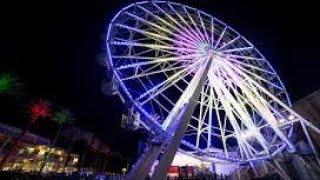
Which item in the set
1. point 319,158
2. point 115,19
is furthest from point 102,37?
point 319,158

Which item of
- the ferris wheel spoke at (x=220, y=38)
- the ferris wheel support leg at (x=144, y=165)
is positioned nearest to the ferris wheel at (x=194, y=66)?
the ferris wheel spoke at (x=220, y=38)

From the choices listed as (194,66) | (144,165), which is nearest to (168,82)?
(194,66)

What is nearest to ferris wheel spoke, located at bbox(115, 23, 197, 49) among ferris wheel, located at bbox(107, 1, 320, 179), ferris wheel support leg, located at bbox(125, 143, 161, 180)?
ferris wheel, located at bbox(107, 1, 320, 179)

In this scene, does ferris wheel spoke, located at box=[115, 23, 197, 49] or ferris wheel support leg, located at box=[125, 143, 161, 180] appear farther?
ferris wheel spoke, located at box=[115, 23, 197, 49]

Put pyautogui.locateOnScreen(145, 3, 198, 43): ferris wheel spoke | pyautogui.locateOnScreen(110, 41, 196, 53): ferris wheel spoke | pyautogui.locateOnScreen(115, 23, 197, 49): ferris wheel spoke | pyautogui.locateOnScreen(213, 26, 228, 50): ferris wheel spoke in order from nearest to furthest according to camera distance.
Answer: pyautogui.locateOnScreen(110, 41, 196, 53): ferris wheel spoke < pyautogui.locateOnScreen(115, 23, 197, 49): ferris wheel spoke < pyautogui.locateOnScreen(213, 26, 228, 50): ferris wheel spoke < pyautogui.locateOnScreen(145, 3, 198, 43): ferris wheel spoke

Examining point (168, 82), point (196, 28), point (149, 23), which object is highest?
point (196, 28)

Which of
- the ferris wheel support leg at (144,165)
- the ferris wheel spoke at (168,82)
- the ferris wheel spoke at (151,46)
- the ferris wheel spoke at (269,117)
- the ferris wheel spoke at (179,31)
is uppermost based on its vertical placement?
the ferris wheel spoke at (179,31)

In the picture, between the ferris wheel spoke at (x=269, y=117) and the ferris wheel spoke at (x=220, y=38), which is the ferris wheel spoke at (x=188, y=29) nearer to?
the ferris wheel spoke at (x=220, y=38)

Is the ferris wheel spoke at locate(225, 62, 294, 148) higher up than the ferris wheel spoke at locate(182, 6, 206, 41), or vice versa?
the ferris wheel spoke at locate(182, 6, 206, 41)

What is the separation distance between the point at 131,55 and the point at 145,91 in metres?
2.81

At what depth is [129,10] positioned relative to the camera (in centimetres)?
1928

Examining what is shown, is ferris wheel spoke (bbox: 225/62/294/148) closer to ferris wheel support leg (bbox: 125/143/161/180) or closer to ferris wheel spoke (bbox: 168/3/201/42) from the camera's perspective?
ferris wheel spoke (bbox: 168/3/201/42)

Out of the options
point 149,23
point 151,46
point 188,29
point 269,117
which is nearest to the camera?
point 269,117

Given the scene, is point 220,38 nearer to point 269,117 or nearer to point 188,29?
point 188,29
